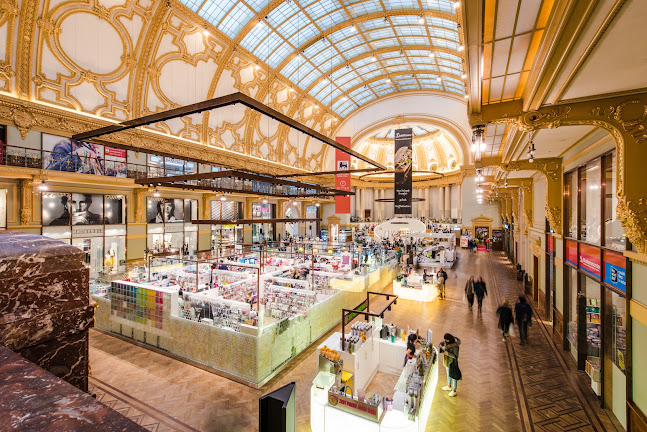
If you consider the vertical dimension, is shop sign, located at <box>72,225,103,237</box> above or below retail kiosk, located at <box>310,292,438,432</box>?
above

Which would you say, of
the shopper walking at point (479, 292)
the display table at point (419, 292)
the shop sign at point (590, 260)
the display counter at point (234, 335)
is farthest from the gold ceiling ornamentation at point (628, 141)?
the display table at point (419, 292)

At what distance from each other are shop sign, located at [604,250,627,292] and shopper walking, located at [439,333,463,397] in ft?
9.15

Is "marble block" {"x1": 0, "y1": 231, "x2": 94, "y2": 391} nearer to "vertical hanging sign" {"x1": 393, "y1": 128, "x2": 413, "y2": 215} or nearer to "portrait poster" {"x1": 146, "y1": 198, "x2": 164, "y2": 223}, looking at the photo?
"portrait poster" {"x1": 146, "y1": 198, "x2": 164, "y2": 223}

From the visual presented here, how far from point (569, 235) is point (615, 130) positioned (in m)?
4.66

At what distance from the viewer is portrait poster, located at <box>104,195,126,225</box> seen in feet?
49.7

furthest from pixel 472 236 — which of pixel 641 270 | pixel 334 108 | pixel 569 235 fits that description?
pixel 641 270

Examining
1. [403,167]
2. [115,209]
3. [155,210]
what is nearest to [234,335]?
[115,209]

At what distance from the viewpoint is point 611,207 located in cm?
573

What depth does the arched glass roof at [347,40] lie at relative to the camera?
1736 centimetres

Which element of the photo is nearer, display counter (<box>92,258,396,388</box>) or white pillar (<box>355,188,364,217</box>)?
display counter (<box>92,258,396,388</box>)

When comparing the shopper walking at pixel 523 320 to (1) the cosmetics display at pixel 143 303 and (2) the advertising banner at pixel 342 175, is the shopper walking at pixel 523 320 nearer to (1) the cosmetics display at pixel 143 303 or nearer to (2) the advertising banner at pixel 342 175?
(1) the cosmetics display at pixel 143 303

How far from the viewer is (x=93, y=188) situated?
47.4ft

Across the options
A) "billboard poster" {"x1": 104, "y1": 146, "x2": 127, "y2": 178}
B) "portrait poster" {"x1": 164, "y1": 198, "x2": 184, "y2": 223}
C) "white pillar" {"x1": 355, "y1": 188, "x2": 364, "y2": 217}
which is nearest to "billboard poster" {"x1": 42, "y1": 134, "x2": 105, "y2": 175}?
"billboard poster" {"x1": 104, "y1": 146, "x2": 127, "y2": 178}

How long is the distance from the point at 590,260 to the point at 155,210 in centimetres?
1870
